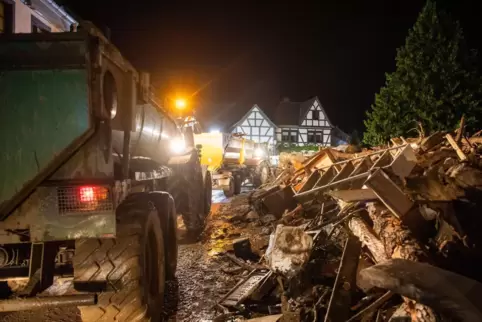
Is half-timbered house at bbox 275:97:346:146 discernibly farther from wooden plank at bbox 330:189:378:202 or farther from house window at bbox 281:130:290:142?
wooden plank at bbox 330:189:378:202

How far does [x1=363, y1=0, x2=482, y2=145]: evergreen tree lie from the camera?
20.5 meters

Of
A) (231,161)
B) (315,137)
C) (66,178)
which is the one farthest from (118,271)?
(315,137)

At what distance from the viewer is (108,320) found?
3340 millimetres

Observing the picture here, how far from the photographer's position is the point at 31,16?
1207cm

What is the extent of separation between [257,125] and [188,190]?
39945 mm

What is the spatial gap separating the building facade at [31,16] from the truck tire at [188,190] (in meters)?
4.99

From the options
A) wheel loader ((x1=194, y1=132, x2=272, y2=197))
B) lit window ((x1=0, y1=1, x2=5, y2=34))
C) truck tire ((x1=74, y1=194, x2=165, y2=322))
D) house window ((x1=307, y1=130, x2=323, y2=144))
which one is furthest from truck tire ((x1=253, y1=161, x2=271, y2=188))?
house window ((x1=307, y1=130, x2=323, y2=144))

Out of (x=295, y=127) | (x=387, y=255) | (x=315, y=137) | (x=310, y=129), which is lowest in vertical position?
(x=387, y=255)

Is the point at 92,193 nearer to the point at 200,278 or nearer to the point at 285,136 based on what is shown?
the point at 200,278

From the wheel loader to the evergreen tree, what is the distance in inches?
312

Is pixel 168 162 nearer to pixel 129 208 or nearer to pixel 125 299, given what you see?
pixel 129 208

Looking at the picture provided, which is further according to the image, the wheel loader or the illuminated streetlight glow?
the wheel loader

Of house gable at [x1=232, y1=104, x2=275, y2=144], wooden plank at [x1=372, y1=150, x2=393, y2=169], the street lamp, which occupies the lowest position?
wooden plank at [x1=372, y1=150, x2=393, y2=169]

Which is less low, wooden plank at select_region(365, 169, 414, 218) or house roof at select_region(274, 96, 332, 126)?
house roof at select_region(274, 96, 332, 126)
